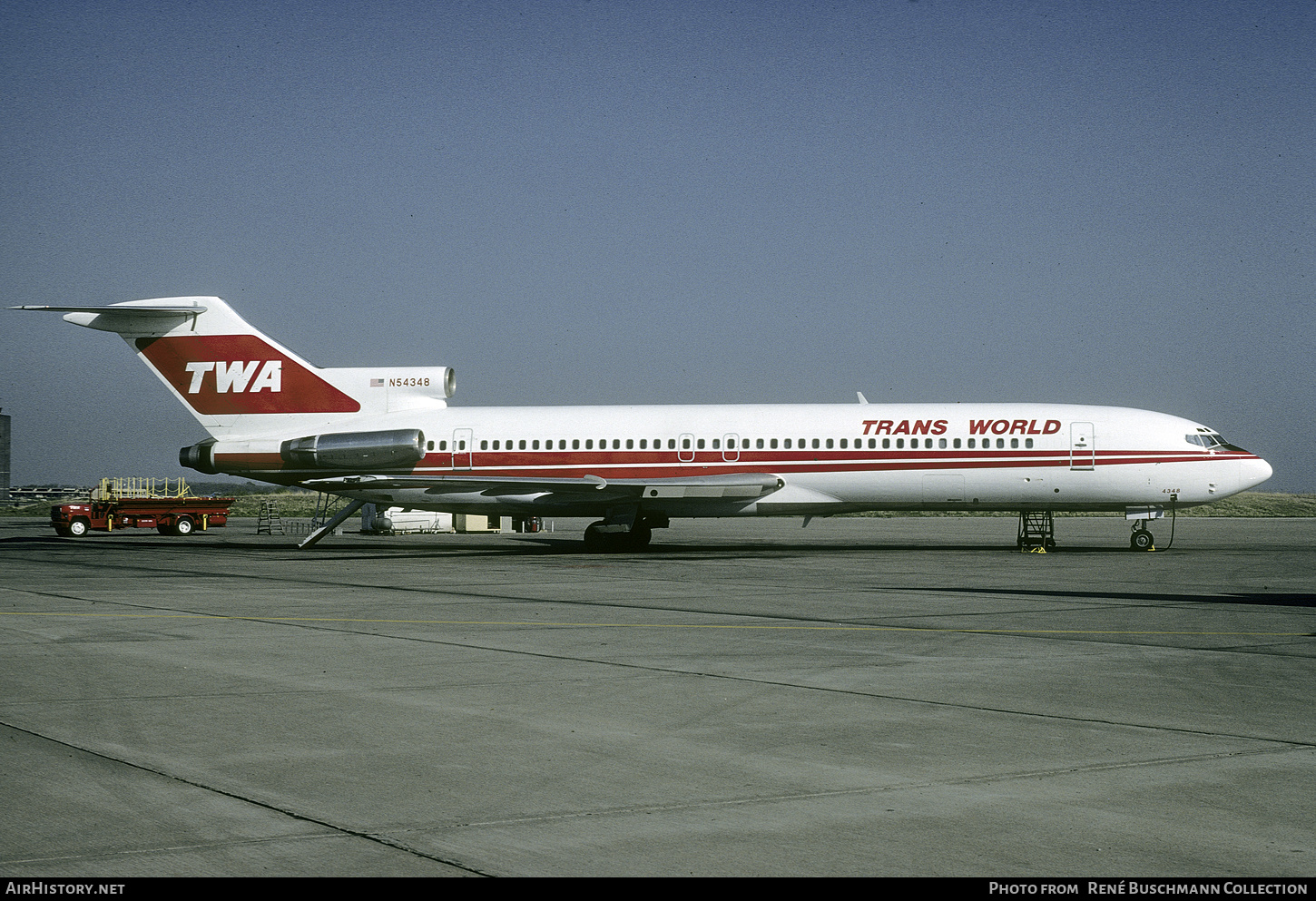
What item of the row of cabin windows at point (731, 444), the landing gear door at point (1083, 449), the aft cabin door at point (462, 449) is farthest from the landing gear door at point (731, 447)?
A: the landing gear door at point (1083, 449)

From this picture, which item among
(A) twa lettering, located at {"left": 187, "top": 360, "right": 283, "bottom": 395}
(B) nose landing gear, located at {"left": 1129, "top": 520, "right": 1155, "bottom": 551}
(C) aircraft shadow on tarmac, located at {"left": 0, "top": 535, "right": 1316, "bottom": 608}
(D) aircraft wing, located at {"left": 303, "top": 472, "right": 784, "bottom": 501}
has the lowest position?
(C) aircraft shadow on tarmac, located at {"left": 0, "top": 535, "right": 1316, "bottom": 608}

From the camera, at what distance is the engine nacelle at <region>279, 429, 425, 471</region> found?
30.4 m

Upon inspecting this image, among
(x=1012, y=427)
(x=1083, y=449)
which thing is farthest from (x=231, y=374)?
(x=1083, y=449)

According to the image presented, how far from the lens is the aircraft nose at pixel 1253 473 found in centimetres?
2845

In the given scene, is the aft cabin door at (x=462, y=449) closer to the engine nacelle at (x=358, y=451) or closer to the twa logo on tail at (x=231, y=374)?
the engine nacelle at (x=358, y=451)

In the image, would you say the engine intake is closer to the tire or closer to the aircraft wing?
the aircraft wing

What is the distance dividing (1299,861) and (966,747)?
2342 mm

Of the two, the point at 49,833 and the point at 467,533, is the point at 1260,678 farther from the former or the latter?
the point at 467,533

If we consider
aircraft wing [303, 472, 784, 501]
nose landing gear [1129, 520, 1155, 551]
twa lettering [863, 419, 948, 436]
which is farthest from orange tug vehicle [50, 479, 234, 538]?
nose landing gear [1129, 520, 1155, 551]

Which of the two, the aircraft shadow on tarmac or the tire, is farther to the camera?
the tire

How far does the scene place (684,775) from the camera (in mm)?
6371

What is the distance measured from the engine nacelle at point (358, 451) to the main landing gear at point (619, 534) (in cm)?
511

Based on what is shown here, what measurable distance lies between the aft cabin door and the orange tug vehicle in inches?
679
